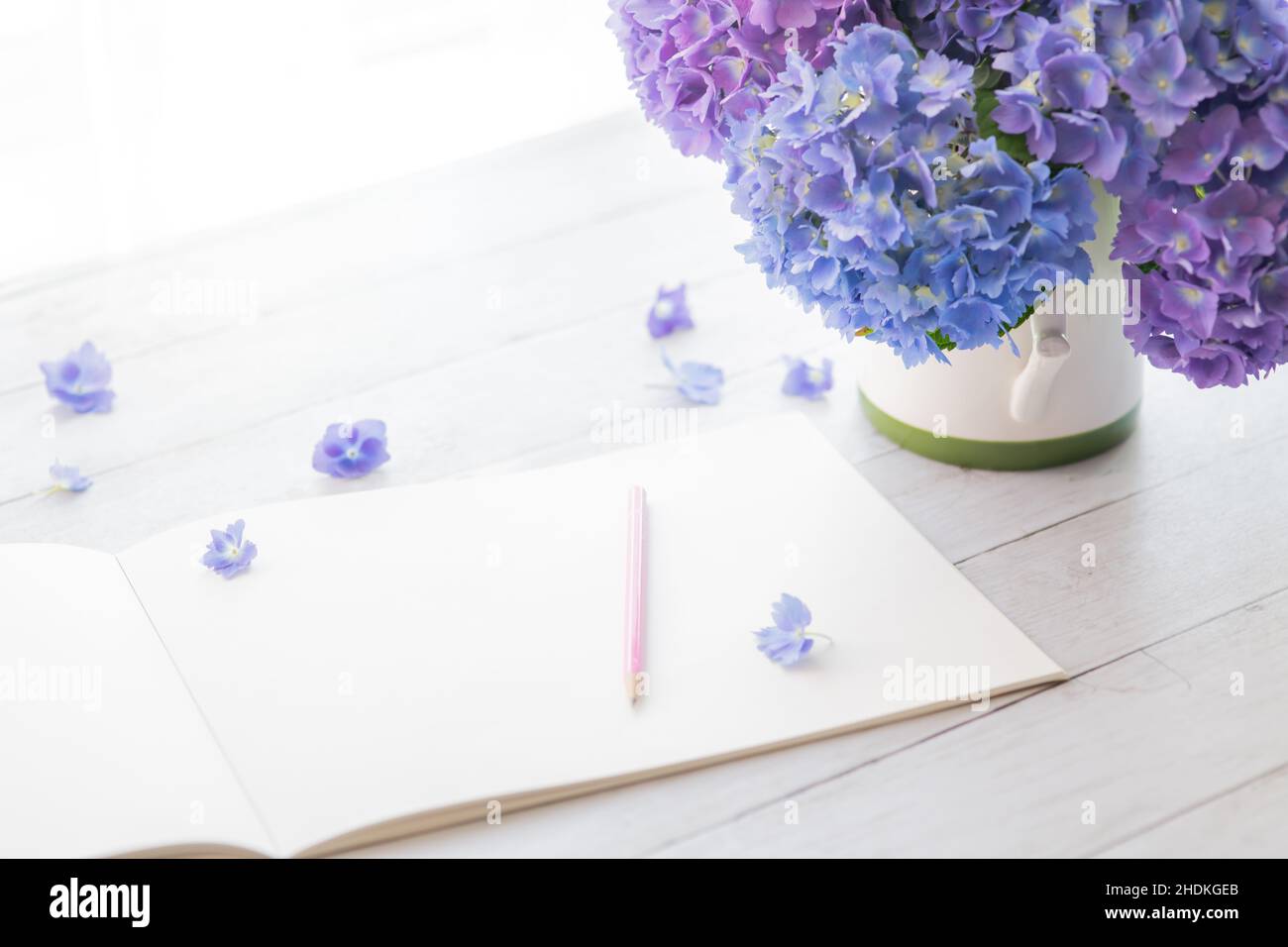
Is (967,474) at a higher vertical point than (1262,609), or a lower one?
higher

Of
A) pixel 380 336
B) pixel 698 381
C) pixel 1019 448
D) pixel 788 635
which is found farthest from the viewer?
pixel 380 336

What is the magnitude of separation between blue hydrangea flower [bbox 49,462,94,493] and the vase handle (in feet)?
1.88

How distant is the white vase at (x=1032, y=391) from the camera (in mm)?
831

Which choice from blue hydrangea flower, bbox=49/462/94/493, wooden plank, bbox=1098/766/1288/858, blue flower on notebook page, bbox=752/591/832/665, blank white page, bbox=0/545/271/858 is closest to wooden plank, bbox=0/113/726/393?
blue hydrangea flower, bbox=49/462/94/493

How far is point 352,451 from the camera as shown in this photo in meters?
0.95

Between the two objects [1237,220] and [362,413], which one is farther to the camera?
[362,413]

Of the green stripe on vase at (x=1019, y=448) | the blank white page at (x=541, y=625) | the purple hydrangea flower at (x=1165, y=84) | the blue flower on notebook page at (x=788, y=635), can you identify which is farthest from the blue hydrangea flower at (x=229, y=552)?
the purple hydrangea flower at (x=1165, y=84)

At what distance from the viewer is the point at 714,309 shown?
1.11 m

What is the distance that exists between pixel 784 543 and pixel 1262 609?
0.82 ft

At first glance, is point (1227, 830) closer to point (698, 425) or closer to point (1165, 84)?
point (1165, 84)

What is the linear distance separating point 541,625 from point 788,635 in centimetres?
13

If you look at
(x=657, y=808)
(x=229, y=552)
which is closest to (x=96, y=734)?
(x=229, y=552)

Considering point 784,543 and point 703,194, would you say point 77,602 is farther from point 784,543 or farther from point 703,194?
point 703,194
